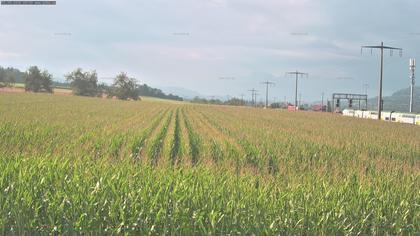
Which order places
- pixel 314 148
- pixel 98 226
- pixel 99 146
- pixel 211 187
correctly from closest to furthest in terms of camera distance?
pixel 98 226
pixel 211 187
pixel 99 146
pixel 314 148

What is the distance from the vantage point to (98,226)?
525 centimetres

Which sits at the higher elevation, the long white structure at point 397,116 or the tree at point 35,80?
the tree at point 35,80

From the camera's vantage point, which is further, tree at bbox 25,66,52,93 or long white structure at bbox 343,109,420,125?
tree at bbox 25,66,52,93

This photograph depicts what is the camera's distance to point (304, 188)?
744 cm

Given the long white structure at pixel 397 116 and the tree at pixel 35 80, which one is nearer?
the long white structure at pixel 397 116

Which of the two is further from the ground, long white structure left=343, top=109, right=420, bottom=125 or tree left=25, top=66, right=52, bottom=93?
tree left=25, top=66, right=52, bottom=93

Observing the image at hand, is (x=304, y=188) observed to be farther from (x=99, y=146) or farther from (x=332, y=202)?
(x=99, y=146)

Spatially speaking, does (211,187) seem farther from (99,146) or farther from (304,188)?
(99,146)

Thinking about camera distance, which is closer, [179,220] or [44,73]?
[179,220]

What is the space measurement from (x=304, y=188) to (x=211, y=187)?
1566 millimetres

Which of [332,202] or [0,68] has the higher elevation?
[0,68]

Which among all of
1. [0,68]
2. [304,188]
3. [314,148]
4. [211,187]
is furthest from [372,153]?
[0,68]

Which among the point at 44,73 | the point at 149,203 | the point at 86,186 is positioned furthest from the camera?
the point at 44,73

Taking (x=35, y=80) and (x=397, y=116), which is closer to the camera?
(x=397, y=116)
